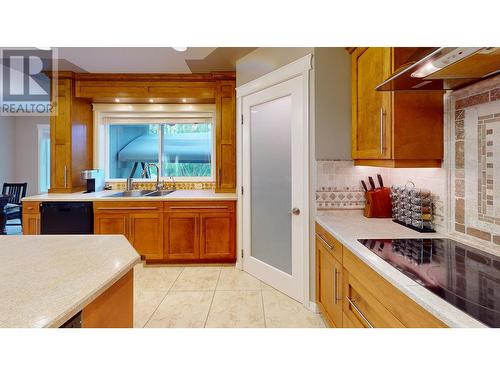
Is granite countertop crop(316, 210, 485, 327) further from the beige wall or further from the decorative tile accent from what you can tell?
the decorative tile accent

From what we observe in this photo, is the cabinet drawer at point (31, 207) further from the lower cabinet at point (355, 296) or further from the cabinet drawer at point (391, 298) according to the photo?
the cabinet drawer at point (391, 298)

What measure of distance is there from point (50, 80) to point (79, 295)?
3868 millimetres

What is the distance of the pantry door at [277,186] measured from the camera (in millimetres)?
2459

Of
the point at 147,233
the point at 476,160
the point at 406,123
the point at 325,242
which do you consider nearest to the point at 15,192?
the point at 147,233

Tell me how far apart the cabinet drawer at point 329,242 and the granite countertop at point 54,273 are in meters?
1.17

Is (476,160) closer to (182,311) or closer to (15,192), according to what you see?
(182,311)

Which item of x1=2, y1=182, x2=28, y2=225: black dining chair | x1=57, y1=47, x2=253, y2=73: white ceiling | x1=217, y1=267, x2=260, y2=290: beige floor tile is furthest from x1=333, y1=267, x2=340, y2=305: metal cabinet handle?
x1=2, y1=182, x2=28, y2=225: black dining chair

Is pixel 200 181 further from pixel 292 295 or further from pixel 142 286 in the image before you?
pixel 292 295

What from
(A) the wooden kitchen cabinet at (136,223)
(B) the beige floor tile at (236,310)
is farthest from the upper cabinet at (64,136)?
(B) the beige floor tile at (236,310)

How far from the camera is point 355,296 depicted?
1.51 meters
